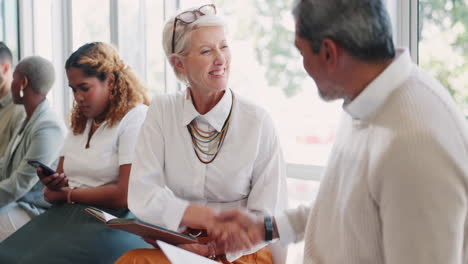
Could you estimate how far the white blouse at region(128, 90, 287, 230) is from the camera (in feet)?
6.55

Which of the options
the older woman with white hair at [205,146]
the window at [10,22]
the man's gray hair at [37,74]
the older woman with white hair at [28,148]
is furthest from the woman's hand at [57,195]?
the window at [10,22]

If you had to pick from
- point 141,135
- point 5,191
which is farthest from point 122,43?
point 141,135

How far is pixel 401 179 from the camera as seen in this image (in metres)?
1.00

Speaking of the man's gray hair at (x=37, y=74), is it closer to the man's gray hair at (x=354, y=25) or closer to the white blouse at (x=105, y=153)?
the white blouse at (x=105, y=153)

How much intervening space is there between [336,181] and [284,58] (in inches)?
69.3

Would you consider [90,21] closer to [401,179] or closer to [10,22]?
[10,22]

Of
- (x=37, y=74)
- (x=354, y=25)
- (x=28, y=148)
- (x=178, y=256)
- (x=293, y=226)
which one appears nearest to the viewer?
(x=354, y=25)

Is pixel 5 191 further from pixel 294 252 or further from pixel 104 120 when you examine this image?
pixel 294 252

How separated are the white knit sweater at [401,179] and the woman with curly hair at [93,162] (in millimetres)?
1312

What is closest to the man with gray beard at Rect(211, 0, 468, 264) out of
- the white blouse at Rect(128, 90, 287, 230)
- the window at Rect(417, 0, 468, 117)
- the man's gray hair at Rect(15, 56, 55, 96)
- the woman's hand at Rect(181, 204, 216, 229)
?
the woman's hand at Rect(181, 204, 216, 229)

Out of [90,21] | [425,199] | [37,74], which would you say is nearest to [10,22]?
[90,21]

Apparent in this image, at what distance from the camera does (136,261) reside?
1.80m

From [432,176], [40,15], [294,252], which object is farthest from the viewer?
[40,15]

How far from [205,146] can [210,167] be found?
9cm
